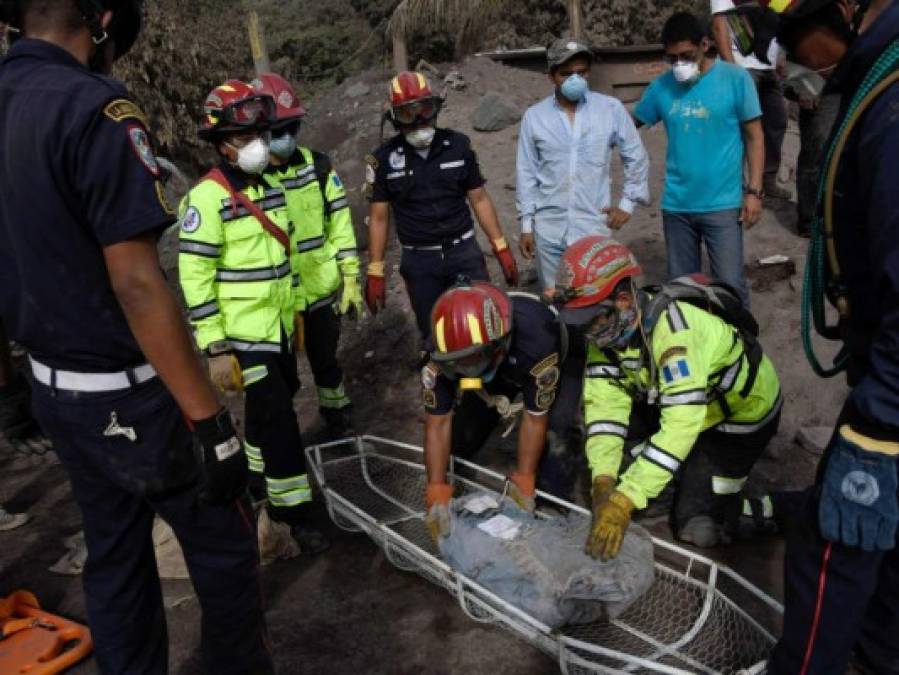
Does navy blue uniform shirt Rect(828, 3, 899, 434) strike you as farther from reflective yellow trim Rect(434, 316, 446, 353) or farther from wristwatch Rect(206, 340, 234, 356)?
wristwatch Rect(206, 340, 234, 356)

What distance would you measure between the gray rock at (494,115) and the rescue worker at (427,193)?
522 centimetres

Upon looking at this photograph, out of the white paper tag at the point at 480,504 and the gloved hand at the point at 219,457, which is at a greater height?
the gloved hand at the point at 219,457

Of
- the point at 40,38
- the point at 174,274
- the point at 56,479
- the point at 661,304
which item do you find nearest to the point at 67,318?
the point at 40,38

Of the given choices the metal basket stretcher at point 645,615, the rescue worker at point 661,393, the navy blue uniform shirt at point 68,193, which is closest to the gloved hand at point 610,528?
→ the rescue worker at point 661,393

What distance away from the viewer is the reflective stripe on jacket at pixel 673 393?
296 cm

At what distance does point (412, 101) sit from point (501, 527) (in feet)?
8.71

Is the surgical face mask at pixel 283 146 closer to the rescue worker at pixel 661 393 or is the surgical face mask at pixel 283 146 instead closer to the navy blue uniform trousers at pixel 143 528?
the rescue worker at pixel 661 393

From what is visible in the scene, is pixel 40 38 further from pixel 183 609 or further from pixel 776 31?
pixel 183 609

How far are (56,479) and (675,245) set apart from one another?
4140mm

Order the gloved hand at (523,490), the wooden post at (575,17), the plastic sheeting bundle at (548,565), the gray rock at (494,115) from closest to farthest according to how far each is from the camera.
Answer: the plastic sheeting bundle at (548,565) → the gloved hand at (523,490) → the wooden post at (575,17) → the gray rock at (494,115)

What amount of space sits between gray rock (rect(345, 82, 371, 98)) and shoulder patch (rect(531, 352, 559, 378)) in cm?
958

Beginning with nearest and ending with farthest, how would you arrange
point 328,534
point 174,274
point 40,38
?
point 40,38, point 328,534, point 174,274

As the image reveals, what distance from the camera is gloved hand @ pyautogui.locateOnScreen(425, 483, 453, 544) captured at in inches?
130

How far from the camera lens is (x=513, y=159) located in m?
9.10
